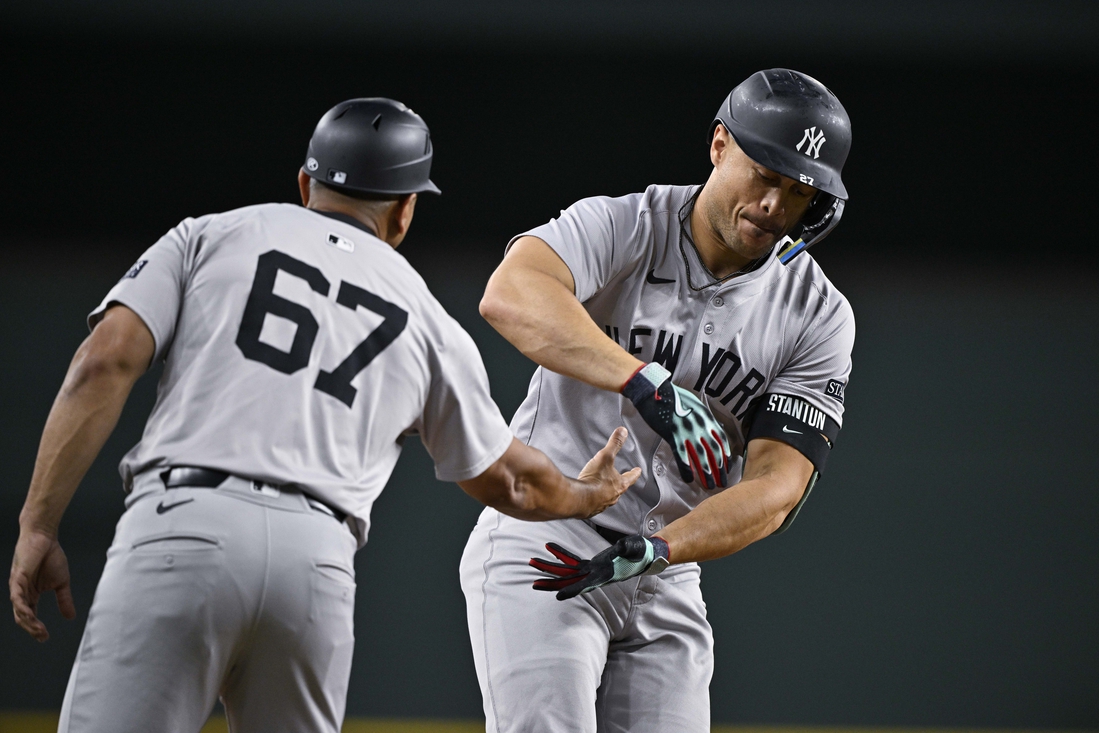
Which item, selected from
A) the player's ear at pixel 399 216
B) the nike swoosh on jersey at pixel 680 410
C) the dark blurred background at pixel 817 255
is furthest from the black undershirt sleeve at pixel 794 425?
the dark blurred background at pixel 817 255

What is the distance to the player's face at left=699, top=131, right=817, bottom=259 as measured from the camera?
2.95m

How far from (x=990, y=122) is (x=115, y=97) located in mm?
5263

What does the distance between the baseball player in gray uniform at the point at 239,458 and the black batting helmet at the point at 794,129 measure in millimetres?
1070

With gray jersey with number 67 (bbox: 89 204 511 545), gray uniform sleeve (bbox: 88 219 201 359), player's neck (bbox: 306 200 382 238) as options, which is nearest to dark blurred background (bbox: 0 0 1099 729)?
player's neck (bbox: 306 200 382 238)

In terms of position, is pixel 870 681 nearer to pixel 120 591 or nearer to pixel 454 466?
pixel 454 466

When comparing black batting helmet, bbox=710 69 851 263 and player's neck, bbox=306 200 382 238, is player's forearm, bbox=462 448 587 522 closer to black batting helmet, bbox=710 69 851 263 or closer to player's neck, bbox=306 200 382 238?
player's neck, bbox=306 200 382 238

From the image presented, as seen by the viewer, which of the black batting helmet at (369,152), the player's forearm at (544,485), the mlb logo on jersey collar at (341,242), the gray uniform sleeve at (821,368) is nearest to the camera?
the mlb logo on jersey collar at (341,242)

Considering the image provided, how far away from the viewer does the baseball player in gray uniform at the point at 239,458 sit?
207 cm

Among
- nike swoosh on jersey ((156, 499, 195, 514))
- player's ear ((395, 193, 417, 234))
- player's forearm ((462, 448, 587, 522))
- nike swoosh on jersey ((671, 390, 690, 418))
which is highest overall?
player's ear ((395, 193, 417, 234))

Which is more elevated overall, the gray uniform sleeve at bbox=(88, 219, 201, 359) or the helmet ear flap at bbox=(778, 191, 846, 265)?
the helmet ear flap at bbox=(778, 191, 846, 265)

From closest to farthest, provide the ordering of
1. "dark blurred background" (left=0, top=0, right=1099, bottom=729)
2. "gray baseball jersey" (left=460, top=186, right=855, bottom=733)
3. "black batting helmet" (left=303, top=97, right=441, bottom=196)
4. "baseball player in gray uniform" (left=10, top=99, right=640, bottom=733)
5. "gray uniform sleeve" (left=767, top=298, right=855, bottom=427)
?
1. "baseball player in gray uniform" (left=10, top=99, right=640, bottom=733)
2. "black batting helmet" (left=303, top=97, right=441, bottom=196)
3. "gray baseball jersey" (left=460, top=186, right=855, bottom=733)
4. "gray uniform sleeve" (left=767, top=298, right=855, bottom=427)
5. "dark blurred background" (left=0, top=0, right=1099, bottom=729)

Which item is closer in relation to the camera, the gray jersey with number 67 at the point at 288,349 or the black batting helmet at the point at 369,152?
the gray jersey with number 67 at the point at 288,349

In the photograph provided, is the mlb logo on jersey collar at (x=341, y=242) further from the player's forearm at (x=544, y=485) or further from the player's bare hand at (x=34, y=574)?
the player's bare hand at (x=34, y=574)

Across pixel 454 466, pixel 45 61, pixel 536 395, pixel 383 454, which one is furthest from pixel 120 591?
pixel 45 61
